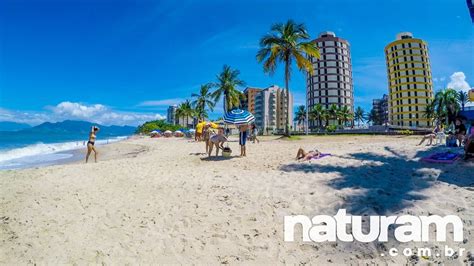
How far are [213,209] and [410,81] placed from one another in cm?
9308

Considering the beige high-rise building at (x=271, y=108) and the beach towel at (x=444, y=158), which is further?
the beige high-rise building at (x=271, y=108)

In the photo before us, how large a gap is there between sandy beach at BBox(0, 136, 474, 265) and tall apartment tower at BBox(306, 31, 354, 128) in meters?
87.9

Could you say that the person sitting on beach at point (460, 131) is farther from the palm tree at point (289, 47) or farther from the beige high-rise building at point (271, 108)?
the beige high-rise building at point (271, 108)

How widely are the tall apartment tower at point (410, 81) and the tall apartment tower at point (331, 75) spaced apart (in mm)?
15172

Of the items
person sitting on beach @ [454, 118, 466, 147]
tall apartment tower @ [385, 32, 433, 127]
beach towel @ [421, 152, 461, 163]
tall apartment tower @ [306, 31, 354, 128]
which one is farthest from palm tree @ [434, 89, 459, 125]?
beach towel @ [421, 152, 461, 163]

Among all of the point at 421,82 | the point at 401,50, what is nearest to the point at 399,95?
the point at 421,82

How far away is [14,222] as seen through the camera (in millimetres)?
4602

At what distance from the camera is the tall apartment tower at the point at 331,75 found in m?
92.8

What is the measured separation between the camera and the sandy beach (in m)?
3.52

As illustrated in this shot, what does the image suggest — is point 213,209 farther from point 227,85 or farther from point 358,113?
point 358,113

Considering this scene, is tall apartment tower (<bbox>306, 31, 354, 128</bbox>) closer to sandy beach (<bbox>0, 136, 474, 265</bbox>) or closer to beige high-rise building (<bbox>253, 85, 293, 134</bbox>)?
beige high-rise building (<bbox>253, 85, 293, 134</bbox>)

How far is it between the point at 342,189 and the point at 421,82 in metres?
92.7

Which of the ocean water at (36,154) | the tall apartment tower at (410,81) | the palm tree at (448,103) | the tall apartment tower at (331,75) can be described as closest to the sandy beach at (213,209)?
the ocean water at (36,154)

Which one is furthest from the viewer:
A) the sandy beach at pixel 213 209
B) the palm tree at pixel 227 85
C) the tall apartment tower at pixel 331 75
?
the tall apartment tower at pixel 331 75
